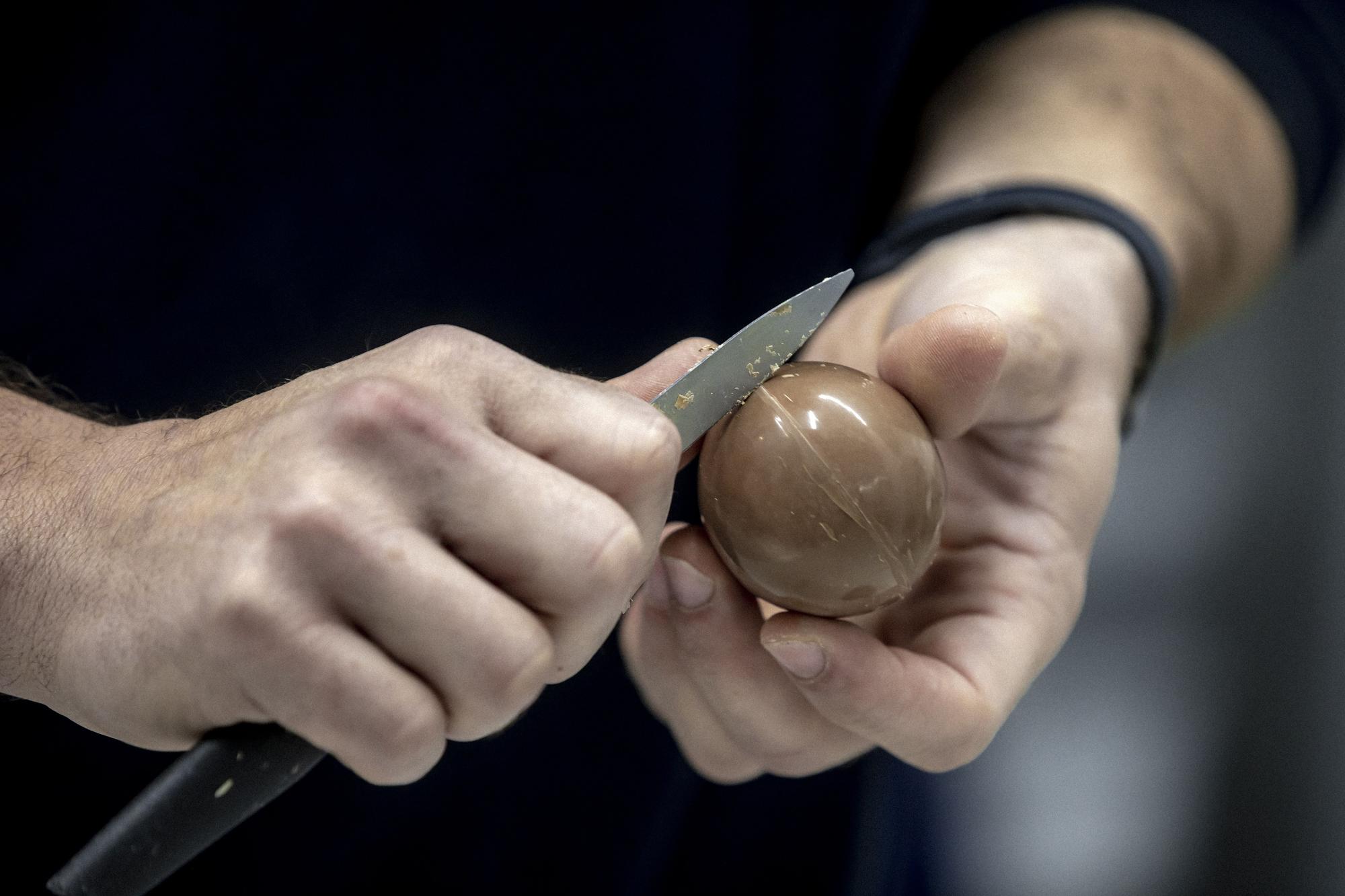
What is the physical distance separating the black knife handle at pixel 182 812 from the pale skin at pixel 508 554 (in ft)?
0.09

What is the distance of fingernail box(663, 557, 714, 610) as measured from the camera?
1.06 meters

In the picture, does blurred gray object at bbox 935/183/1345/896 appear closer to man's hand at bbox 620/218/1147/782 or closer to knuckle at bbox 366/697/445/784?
man's hand at bbox 620/218/1147/782

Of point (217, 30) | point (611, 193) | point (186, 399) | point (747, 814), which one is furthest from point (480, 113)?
point (747, 814)

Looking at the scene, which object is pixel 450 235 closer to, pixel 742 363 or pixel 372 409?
pixel 742 363

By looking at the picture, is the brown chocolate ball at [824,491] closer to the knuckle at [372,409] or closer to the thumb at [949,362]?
the thumb at [949,362]

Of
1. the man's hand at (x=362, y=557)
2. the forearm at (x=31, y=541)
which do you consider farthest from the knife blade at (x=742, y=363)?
the forearm at (x=31, y=541)

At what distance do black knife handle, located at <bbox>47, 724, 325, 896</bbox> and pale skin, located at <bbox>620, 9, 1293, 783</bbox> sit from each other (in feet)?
1.40

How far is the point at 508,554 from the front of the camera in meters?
0.73

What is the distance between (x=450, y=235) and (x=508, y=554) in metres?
0.77

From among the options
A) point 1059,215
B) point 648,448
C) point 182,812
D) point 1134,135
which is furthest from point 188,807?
point 1134,135

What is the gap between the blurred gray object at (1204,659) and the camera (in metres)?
2.45

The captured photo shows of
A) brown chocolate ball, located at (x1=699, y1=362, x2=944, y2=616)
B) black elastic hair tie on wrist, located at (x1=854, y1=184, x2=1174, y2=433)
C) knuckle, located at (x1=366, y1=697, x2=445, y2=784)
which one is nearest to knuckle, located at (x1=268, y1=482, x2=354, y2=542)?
knuckle, located at (x1=366, y1=697, x2=445, y2=784)

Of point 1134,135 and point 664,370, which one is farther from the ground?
point 664,370

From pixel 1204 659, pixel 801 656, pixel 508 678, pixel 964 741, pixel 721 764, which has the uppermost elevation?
pixel 508 678
